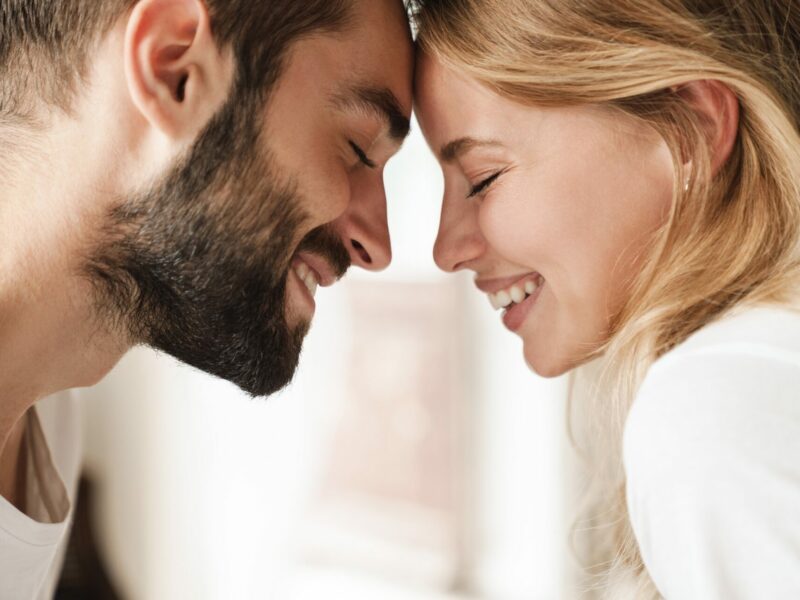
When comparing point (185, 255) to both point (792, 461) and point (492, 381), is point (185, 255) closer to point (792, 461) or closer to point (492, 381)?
point (792, 461)

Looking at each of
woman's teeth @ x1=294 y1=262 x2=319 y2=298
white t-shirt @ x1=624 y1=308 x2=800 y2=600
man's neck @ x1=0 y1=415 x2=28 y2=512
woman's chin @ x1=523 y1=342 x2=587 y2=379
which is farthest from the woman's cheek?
man's neck @ x1=0 y1=415 x2=28 y2=512

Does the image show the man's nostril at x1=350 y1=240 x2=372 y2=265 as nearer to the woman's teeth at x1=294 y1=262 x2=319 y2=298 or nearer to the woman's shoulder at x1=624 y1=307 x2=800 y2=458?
the woman's teeth at x1=294 y1=262 x2=319 y2=298

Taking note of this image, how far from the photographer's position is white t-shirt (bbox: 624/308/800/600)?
80cm

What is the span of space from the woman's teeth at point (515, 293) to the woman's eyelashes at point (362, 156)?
0.92 ft

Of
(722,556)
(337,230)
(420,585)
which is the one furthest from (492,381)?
(722,556)

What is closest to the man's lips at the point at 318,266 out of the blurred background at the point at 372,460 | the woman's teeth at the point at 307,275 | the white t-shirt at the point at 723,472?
the woman's teeth at the point at 307,275

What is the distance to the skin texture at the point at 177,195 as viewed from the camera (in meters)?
1.12

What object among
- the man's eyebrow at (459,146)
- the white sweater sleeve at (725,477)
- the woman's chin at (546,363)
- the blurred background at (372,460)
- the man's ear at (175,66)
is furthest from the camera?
the blurred background at (372,460)

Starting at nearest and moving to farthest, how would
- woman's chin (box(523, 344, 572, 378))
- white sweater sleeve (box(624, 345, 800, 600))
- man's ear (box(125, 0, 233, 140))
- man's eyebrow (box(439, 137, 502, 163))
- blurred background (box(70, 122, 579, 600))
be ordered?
white sweater sleeve (box(624, 345, 800, 600)), man's ear (box(125, 0, 233, 140)), man's eyebrow (box(439, 137, 502, 163)), woman's chin (box(523, 344, 572, 378)), blurred background (box(70, 122, 579, 600))

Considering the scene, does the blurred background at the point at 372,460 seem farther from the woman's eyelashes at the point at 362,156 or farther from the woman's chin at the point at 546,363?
the woman's eyelashes at the point at 362,156

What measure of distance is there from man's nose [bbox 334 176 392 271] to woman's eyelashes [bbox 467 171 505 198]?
15cm

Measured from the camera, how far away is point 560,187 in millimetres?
1201

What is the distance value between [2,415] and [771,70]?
110 centimetres

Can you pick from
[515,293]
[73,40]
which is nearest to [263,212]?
[73,40]
